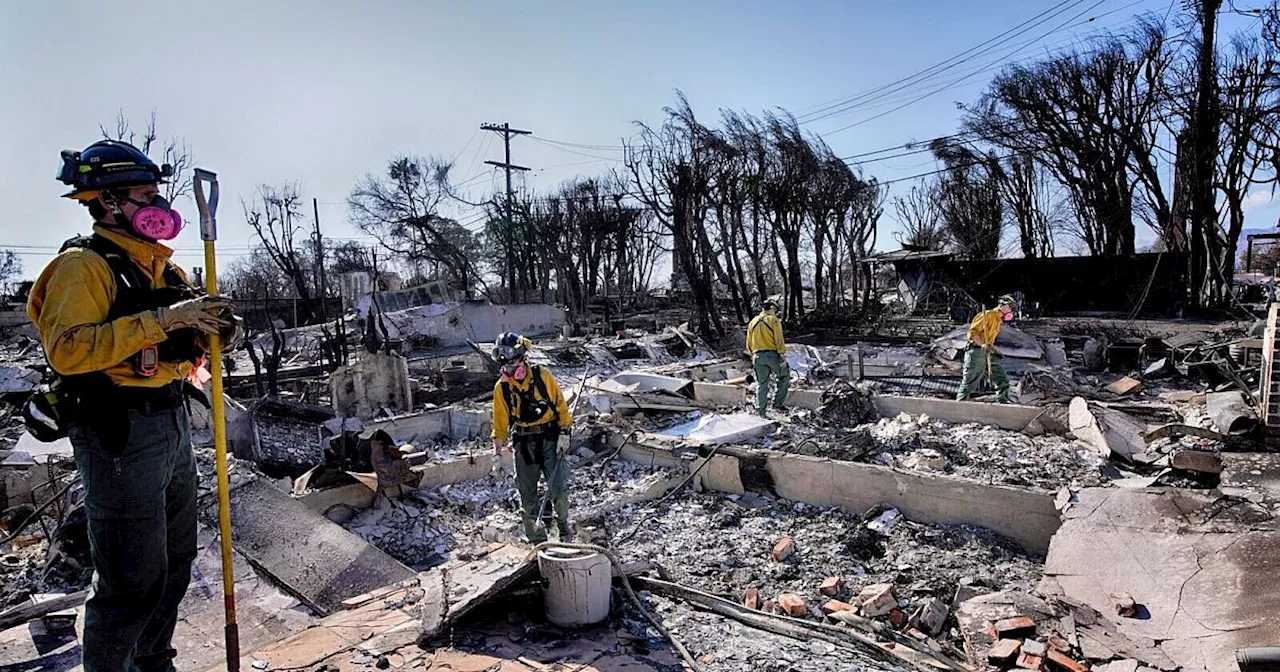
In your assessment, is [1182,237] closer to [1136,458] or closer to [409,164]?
[1136,458]

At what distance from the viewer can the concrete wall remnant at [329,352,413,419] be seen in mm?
10700

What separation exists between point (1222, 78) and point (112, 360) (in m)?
25.2

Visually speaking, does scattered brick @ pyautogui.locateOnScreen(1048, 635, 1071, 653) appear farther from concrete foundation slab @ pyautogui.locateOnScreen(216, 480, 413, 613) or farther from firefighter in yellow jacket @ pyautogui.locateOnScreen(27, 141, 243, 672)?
firefighter in yellow jacket @ pyautogui.locateOnScreen(27, 141, 243, 672)

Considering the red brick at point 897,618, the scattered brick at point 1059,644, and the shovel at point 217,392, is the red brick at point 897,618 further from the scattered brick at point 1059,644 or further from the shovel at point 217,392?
the shovel at point 217,392

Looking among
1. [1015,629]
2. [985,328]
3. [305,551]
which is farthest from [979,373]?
[305,551]

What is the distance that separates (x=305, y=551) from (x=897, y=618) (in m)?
4.13

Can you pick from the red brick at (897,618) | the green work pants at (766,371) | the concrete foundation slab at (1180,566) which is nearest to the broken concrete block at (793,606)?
the red brick at (897,618)

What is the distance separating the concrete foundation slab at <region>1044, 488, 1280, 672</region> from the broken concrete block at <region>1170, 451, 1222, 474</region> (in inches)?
55.0

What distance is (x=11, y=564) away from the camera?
5.09m

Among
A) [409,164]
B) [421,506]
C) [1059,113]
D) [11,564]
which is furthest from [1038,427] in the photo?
[409,164]

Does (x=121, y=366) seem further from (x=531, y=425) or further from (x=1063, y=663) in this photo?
(x=1063, y=663)

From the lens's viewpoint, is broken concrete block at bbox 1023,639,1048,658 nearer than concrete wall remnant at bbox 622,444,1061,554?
Yes

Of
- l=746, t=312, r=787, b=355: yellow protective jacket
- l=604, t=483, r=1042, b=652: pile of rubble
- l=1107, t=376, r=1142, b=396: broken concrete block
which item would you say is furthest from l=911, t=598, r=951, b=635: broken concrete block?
l=1107, t=376, r=1142, b=396: broken concrete block

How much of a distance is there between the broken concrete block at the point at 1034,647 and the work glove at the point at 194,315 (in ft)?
13.3
